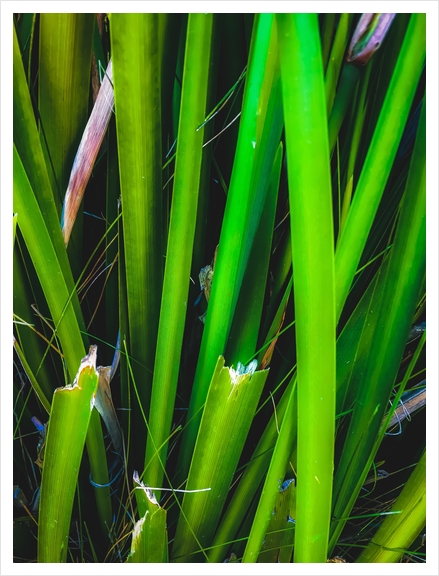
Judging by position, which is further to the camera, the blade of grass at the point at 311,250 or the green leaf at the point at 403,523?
the green leaf at the point at 403,523

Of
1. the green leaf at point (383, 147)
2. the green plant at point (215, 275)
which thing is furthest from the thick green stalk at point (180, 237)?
the green leaf at point (383, 147)

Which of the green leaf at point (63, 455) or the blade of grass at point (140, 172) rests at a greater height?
the blade of grass at point (140, 172)

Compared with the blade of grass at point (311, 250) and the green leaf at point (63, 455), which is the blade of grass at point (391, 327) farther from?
the green leaf at point (63, 455)

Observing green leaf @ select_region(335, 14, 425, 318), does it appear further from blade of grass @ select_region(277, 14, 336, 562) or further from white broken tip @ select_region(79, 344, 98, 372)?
white broken tip @ select_region(79, 344, 98, 372)

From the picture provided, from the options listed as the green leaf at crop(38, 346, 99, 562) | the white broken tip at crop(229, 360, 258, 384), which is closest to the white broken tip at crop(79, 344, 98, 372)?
the green leaf at crop(38, 346, 99, 562)

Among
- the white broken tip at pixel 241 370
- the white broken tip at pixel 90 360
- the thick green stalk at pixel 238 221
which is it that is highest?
the thick green stalk at pixel 238 221

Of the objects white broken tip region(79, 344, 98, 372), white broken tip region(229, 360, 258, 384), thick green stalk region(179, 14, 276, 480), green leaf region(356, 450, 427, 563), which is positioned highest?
thick green stalk region(179, 14, 276, 480)

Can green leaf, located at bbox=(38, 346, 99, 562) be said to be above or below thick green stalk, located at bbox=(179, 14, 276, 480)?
below

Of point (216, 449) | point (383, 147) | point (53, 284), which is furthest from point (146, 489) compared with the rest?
point (383, 147)
